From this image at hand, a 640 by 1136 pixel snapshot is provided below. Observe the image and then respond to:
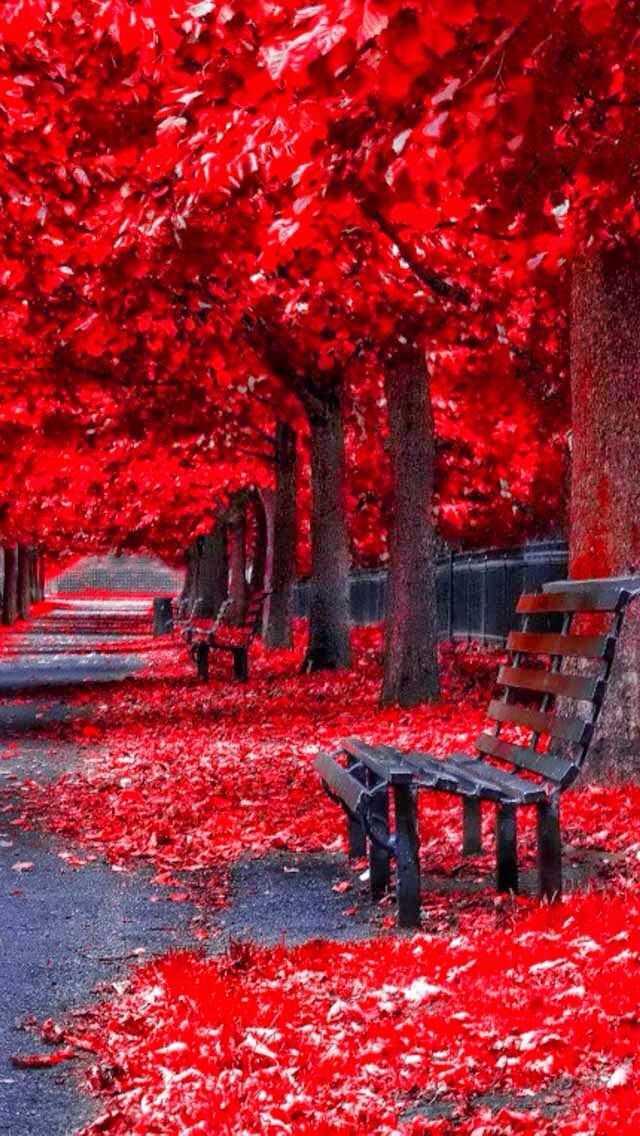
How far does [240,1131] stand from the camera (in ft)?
14.0

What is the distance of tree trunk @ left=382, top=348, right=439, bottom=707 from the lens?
16.7 m

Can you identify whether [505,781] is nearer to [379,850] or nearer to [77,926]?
[379,850]

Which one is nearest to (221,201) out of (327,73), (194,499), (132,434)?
(327,73)

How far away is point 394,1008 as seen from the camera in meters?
5.28

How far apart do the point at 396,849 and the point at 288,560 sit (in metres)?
22.8

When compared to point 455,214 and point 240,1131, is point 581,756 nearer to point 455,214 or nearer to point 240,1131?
point 240,1131

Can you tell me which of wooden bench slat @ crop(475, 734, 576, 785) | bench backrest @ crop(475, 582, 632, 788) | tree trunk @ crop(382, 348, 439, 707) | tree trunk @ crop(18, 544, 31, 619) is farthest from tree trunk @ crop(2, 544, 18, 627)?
bench backrest @ crop(475, 582, 632, 788)

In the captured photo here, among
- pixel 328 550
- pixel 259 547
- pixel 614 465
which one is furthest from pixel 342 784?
pixel 259 547

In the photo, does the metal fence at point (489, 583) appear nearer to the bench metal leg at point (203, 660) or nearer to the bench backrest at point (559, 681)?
the bench metal leg at point (203, 660)

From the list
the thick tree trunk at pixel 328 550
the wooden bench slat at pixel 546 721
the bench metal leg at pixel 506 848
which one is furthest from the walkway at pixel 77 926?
the thick tree trunk at pixel 328 550

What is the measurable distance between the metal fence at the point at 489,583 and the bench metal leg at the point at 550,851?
1459cm

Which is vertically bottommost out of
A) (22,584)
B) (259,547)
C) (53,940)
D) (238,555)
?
(53,940)

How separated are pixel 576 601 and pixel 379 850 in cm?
147

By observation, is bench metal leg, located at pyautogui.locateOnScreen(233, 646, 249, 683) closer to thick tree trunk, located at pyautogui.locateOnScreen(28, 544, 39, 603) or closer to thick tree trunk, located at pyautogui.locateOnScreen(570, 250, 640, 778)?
thick tree trunk, located at pyautogui.locateOnScreen(570, 250, 640, 778)
